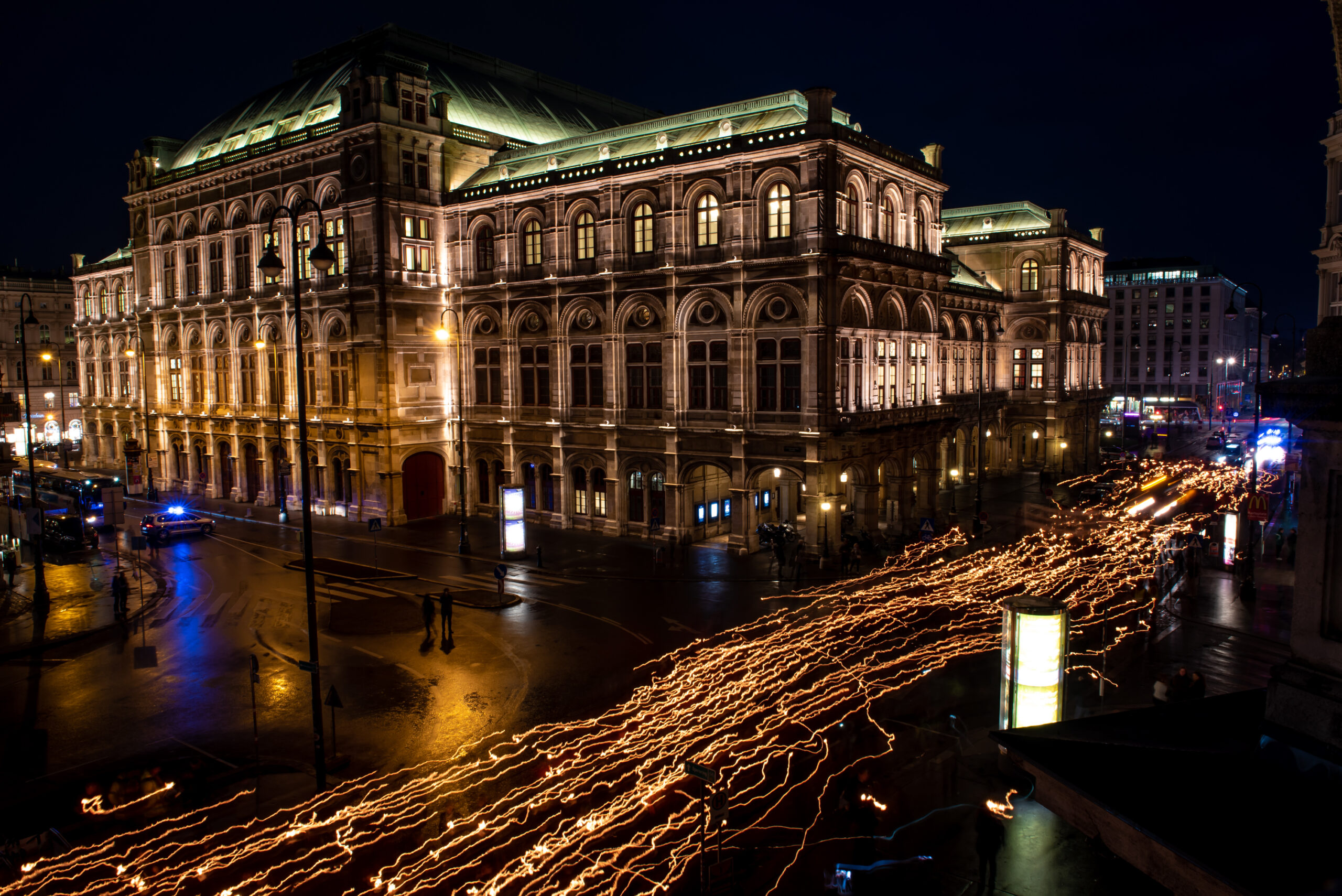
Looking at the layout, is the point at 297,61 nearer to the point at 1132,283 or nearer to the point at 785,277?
the point at 785,277

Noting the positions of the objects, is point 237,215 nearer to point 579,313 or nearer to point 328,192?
point 328,192

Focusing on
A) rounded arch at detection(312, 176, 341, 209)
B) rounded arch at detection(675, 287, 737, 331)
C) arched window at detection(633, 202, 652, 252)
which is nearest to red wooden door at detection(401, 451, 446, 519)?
rounded arch at detection(312, 176, 341, 209)

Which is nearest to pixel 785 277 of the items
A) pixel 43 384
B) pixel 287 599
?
pixel 287 599

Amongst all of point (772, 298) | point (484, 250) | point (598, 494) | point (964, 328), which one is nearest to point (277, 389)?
point (484, 250)

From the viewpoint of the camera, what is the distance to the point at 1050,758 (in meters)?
6.06

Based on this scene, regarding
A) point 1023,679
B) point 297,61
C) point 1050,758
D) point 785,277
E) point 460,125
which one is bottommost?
point 1023,679

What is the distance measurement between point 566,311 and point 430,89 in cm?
1564

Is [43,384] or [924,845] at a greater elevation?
[43,384]

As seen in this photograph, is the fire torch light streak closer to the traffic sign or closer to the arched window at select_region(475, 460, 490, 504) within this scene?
the traffic sign

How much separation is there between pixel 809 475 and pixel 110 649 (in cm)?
2517

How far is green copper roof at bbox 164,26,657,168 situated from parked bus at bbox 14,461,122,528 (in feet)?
73.5

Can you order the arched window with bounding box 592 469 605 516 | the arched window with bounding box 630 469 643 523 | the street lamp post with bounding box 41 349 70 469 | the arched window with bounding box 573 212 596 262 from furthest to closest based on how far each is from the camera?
the street lamp post with bounding box 41 349 70 469
the arched window with bounding box 592 469 605 516
the arched window with bounding box 573 212 596 262
the arched window with bounding box 630 469 643 523

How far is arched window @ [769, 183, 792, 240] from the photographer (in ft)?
119

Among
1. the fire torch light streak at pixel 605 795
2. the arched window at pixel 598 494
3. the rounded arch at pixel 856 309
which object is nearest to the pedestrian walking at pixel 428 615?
the fire torch light streak at pixel 605 795
